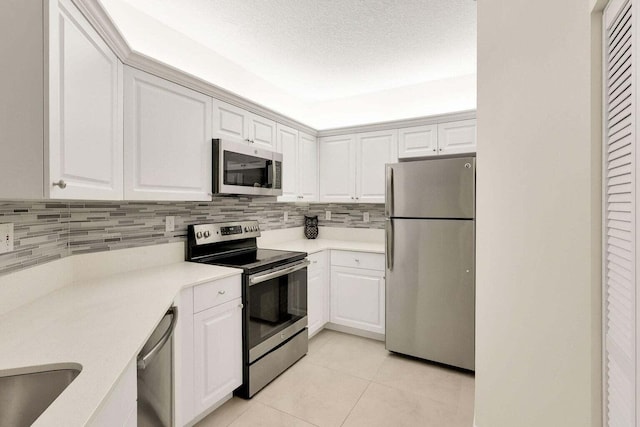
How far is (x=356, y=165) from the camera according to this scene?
324 cm

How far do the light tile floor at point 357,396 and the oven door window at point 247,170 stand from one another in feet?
4.94

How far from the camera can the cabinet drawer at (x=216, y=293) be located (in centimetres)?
170

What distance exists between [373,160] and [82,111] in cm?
244

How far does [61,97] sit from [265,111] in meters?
1.63

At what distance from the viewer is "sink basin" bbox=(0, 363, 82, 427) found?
31.5 inches

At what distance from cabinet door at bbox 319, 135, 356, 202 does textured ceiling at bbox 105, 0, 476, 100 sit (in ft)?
2.07

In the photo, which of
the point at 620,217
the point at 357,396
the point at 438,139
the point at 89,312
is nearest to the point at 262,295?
the point at 357,396

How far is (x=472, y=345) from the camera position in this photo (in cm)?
233

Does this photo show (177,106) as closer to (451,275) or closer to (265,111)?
(265,111)

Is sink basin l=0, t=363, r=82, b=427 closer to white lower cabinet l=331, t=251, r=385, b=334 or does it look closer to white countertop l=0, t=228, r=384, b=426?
white countertop l=0, t=228, r=384, b=426

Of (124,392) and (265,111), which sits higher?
(265,111)

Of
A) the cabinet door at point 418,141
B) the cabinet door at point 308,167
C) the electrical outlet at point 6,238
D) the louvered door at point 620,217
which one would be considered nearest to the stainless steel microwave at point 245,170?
the cabinet door at point 308,167

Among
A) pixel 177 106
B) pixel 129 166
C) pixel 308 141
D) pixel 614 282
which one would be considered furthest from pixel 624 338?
pixel 308 141

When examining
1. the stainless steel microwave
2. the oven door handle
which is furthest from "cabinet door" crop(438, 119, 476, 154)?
the oven door handle
